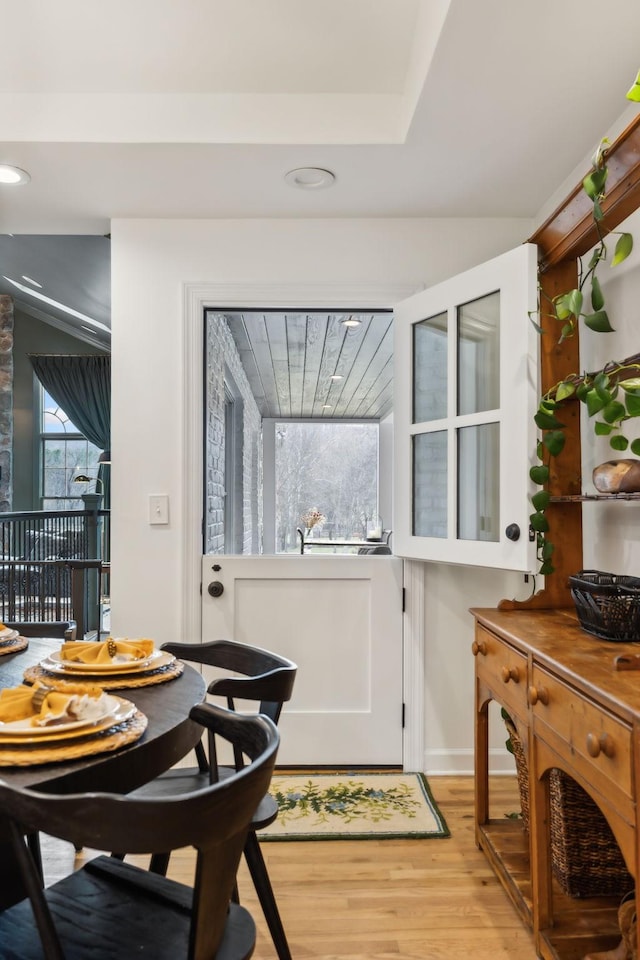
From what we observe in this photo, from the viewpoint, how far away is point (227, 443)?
5.55 m

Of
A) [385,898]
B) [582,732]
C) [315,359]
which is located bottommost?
[385,898]

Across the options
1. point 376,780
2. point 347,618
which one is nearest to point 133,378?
point 347,618

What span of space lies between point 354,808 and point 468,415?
1.57 meters

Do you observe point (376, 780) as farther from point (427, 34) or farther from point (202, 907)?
point (427, 34)

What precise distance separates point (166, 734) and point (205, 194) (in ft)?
7.26

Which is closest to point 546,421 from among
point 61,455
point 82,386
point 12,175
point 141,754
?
point 141,754

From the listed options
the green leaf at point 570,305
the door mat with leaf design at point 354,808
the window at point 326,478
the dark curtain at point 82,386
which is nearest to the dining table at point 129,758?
the door mat with leaf design at point 354,808

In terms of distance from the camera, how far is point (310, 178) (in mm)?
2615

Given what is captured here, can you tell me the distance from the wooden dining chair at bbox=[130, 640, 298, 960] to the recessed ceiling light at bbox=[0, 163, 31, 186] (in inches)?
76.1

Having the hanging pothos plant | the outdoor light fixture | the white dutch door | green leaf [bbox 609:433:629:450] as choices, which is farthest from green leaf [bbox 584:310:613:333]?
the outdoor light fixture

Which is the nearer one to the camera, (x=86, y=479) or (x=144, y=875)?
(x=144, y=875)

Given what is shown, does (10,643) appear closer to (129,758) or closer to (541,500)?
(129,758)

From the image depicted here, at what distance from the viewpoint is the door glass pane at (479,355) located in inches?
99.0

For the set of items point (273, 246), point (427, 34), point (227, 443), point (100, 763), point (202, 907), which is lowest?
point (202, 907)
